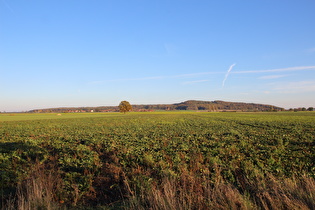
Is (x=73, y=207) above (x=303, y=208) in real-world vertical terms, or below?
below

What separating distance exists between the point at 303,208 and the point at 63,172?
8252 mm

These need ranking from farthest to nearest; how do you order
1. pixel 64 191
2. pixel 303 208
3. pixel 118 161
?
pixel 118 161 → pixel 64 191 → pixel 303 208

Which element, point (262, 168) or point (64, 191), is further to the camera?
point (262, 168)

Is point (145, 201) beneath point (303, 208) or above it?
beneath

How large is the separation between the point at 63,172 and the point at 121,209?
3879 mm

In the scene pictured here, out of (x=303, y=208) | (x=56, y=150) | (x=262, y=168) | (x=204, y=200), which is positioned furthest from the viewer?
(x=56, y=150)

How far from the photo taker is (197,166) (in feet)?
28.7

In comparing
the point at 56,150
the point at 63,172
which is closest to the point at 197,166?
the point at 63,172

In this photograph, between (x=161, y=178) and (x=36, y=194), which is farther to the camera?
(x=161, y=178)

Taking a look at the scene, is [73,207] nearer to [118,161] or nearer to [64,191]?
[64,191]

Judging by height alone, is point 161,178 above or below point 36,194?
below

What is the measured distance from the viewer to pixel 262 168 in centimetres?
831

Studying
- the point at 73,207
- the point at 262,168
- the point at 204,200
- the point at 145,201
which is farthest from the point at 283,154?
the point at 73,207

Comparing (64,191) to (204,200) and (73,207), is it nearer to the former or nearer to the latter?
(73,207)
